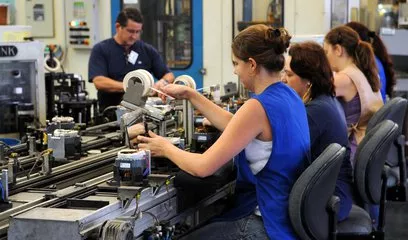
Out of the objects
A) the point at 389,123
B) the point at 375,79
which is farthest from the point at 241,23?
the point at 389,123

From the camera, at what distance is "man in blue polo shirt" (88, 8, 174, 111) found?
13.7ft

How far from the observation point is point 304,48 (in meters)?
2.65

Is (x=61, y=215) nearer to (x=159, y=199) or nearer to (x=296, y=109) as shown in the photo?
(x=159, y=199)

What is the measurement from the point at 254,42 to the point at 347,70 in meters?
1.46

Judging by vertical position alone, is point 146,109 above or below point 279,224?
above

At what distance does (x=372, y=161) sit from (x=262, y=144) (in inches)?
30.0

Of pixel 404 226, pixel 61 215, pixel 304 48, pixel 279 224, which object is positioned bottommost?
pixel 404 226

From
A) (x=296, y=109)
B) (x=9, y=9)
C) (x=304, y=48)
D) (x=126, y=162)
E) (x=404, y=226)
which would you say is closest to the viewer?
(x=126, y=162)

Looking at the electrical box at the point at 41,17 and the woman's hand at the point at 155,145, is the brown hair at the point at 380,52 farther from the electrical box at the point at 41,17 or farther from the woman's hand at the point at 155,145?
the electrical box at the point at 41,17

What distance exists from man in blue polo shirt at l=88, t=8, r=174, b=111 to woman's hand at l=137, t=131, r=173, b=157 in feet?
6.41

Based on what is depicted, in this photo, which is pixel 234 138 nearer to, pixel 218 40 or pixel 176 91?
pixel 176 91

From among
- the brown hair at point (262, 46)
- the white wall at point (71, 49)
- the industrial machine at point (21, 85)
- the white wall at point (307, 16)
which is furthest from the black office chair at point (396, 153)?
the white wall at point (71, 49)

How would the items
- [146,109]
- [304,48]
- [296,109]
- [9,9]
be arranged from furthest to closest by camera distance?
[9,9]
[304,48]
[146,109]
[296,109]

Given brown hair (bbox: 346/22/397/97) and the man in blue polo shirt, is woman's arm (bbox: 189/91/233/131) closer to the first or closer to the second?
the man in blue polo shirt
